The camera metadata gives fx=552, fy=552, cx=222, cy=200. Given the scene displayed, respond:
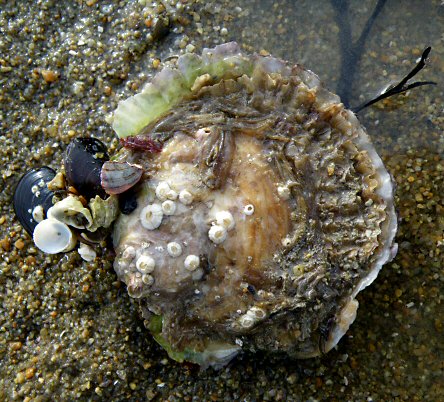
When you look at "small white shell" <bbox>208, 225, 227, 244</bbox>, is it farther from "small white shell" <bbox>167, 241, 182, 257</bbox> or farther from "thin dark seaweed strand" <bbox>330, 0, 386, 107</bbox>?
"thin dark seaweed strand" <bbox>330, 0, 386, 107</bbox>

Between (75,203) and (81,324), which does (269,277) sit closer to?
(75,203)

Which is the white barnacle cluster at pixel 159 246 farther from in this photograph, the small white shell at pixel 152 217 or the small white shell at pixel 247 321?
the small white shell at pixel 247 321

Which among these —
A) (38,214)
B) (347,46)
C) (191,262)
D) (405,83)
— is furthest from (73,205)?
(405,83)

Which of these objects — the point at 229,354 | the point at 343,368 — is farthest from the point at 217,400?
the point at 343,368

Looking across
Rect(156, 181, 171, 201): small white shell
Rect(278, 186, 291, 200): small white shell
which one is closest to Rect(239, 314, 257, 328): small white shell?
Rect(278, 186, 291, 200): small white shell

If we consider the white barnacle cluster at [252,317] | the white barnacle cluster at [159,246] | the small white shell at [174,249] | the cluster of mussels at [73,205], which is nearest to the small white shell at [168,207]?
the white barnacle cluster at [159,246]
